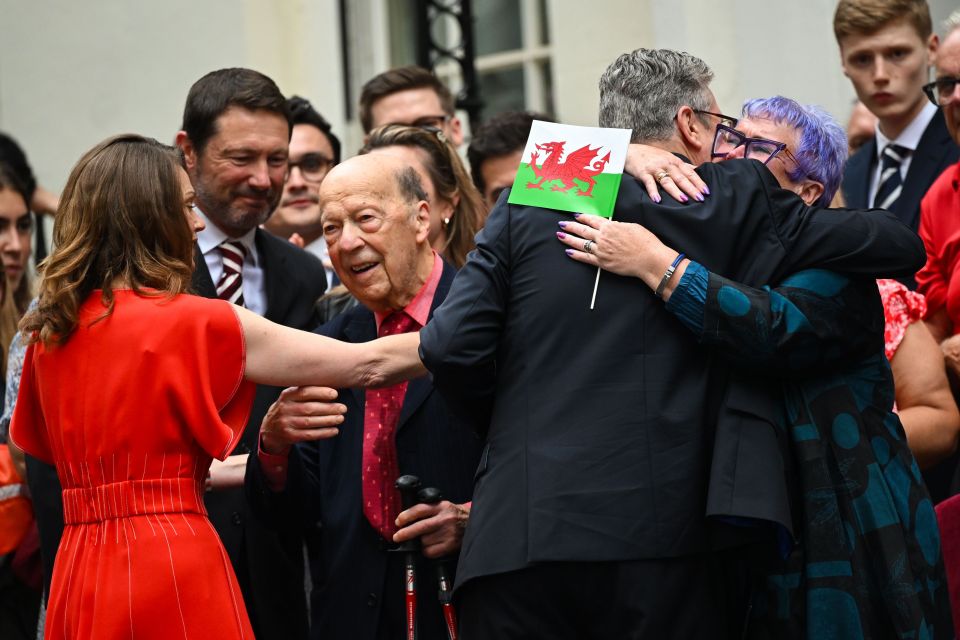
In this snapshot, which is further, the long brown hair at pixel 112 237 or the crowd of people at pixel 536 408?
the long brown hair at pixel 112 237

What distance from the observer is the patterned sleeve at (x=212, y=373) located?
357cm

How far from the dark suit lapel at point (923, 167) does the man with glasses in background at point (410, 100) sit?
1.92 m

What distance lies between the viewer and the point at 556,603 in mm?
3287

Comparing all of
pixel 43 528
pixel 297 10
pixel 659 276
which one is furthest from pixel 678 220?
pixel 297 10

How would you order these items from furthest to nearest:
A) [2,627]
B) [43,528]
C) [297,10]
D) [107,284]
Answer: [297,10]
[2,627]
[43,528]
[107,284]

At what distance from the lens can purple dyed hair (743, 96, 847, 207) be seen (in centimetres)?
372

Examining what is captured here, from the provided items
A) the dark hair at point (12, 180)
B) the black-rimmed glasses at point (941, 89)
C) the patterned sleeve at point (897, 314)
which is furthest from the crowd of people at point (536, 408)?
the dark hair at point (12, 180)

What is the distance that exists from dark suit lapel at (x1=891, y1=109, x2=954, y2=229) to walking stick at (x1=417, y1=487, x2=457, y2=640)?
2.56 m

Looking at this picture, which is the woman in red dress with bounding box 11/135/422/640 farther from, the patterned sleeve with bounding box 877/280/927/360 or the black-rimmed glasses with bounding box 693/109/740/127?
the patterned sleeve with bounding box 877/280/927/360

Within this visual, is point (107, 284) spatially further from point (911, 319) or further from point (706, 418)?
point (911, 319)

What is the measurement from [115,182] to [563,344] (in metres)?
1.21

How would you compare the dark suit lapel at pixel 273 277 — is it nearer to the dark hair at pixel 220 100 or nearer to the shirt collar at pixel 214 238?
the shirt collar at pixel 214 238

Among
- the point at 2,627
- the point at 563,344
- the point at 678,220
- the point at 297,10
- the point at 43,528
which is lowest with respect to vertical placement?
the point at 2,627

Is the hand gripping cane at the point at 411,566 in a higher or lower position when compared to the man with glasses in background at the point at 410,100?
lower
